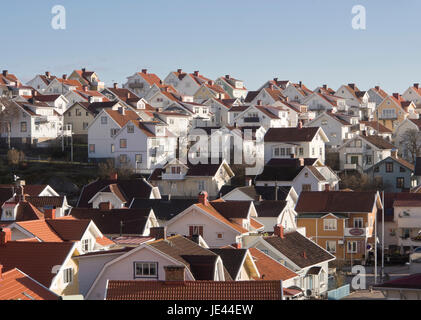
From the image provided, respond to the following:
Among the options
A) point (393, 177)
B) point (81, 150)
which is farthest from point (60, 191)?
point (393, 177)

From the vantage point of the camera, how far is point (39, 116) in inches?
2731

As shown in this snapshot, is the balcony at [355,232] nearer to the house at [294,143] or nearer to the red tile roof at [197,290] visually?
the house at [294,143]

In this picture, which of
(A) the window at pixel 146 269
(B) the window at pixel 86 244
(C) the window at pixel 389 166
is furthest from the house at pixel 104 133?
(A) the window at pixel 146 269

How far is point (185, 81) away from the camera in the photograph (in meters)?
102

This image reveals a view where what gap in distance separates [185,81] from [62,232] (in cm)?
7518

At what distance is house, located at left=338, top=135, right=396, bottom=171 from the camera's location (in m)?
67.2

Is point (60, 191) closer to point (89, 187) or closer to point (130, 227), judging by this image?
point (89, 187)

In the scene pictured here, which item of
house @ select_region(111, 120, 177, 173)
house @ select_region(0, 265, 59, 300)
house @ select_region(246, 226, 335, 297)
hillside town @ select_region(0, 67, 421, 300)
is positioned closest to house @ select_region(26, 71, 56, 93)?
hillside town @ select_region(0, 67, 421, 300)

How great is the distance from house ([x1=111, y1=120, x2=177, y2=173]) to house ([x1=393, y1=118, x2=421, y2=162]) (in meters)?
25.1

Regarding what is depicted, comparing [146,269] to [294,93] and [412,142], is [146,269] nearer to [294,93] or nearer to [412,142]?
[412,142]

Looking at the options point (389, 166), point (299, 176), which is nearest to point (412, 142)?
point (389, 166)

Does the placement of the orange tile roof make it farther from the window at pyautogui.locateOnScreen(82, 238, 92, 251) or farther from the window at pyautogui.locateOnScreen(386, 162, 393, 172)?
the window at pyautogui.locateOnScreen(386, 162, 393, 172)

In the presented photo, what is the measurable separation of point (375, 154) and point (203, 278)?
50.1 metres
